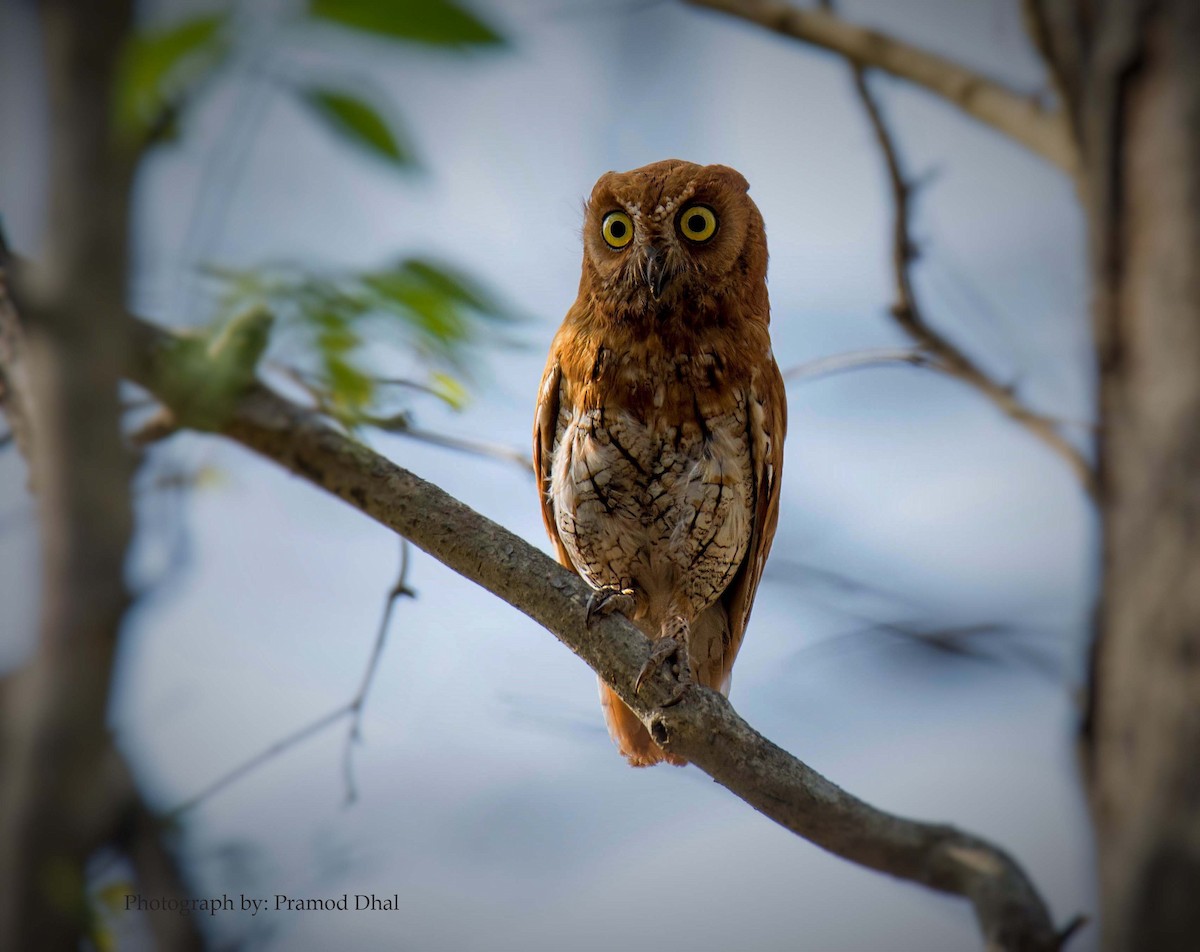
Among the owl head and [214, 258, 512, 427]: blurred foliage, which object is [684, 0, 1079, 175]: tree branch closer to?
the owl head

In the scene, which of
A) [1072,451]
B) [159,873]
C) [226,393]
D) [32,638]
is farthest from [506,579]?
[1072,451]

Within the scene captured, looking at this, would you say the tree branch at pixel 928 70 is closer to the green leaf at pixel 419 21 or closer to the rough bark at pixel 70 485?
the green leaf at pixel 419 21

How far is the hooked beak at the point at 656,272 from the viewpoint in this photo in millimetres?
2213

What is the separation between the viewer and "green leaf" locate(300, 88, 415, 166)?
766 millimetres

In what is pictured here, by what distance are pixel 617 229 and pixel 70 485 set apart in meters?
1.68

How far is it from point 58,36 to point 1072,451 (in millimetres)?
1440

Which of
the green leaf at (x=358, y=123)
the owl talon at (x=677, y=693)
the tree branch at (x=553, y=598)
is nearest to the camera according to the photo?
the green leaf at (x=358, y=123)

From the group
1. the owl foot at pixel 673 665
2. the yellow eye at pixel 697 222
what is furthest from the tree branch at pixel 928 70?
the owl foot at pixel 673 665

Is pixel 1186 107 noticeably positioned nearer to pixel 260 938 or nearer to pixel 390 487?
pixel 390 487

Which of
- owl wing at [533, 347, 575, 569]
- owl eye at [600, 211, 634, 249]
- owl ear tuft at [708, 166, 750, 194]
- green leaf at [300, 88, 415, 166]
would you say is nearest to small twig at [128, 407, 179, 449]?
green leaf at [300, 88, 415, 166]

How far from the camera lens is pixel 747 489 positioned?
7.91ft

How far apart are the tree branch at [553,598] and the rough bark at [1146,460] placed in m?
0.48

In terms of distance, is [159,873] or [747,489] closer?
[159,873]

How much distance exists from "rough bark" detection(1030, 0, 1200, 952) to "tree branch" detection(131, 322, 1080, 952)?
48 centimetres
